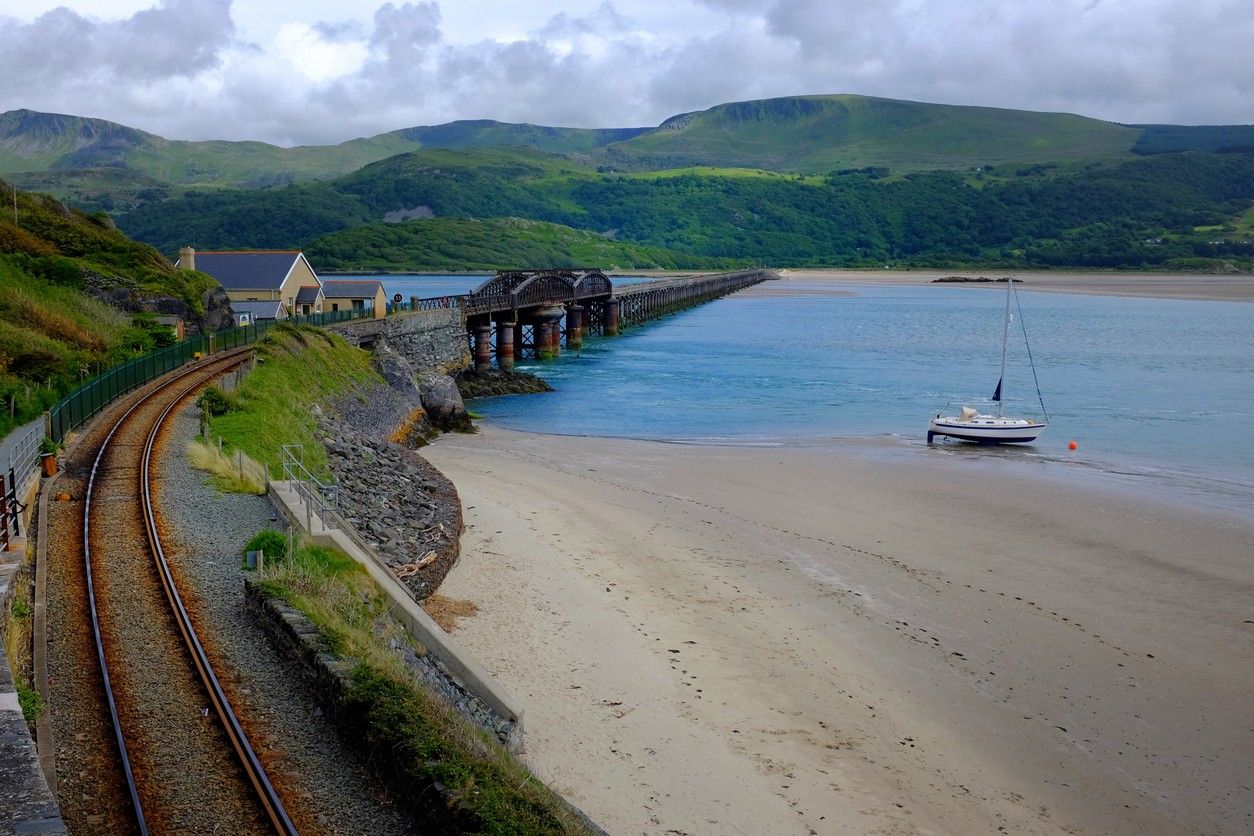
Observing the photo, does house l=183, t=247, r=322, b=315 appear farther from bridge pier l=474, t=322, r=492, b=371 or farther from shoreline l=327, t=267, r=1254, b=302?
shoreline l=327, t=267, r=1254, b=302

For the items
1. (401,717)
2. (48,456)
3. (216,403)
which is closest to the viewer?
(401,717)

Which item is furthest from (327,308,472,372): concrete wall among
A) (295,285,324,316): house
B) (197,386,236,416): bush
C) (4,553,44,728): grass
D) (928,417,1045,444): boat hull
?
(4,553,44,728): grass

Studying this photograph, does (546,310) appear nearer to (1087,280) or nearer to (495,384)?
(495,384)

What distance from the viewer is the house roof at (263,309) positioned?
47219 millimetres

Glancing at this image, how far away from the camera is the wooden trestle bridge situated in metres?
58.1

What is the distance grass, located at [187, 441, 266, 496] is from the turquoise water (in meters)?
18.2

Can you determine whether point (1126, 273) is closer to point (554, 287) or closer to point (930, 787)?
point (554, 287)

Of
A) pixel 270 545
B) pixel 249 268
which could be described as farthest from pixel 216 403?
pixel 249 268

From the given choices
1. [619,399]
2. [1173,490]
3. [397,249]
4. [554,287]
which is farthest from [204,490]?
[397,249]

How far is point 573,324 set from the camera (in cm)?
7575

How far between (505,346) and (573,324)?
676 inches

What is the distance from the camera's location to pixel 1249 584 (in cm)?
1977

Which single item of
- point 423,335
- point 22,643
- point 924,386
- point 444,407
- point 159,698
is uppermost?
point 423,335

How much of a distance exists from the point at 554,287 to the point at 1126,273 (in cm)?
13567
